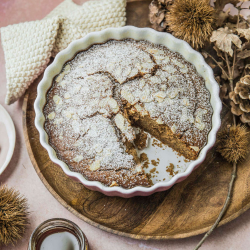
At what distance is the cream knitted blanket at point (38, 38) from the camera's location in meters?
2.35

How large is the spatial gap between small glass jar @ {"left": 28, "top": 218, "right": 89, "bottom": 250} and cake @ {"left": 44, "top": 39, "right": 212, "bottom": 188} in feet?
1.15

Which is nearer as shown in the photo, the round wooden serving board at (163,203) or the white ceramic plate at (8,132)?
the round wooden serving board at (163,203)

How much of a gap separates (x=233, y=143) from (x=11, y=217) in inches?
62.3

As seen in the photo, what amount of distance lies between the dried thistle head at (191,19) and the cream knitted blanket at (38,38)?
0.52 meters

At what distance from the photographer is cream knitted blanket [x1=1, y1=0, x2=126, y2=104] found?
7.72ft

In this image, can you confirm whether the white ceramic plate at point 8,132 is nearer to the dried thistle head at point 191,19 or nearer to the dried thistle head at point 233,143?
the dried thistle head at point 191,19

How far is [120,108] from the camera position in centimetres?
219

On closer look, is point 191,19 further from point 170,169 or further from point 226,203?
point 226,203

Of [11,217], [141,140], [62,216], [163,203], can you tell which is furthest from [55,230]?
[141,140]

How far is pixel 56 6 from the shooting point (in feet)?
9.15

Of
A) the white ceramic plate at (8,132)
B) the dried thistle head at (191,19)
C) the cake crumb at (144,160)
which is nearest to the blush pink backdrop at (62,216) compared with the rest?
the white ceramic plate at (8,132)

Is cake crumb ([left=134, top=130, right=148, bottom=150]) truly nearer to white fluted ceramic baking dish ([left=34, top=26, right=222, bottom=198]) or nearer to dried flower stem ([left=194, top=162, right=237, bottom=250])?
white fluted ceramic baking dish ([left=34, top=26, right=222, bottom=198])

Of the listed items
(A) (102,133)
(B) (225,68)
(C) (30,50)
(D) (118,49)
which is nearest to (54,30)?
(C) (30,50)

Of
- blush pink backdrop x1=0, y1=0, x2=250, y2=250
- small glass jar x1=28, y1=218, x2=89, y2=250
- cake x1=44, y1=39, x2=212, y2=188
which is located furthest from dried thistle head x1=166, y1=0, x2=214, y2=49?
small glass jar x1=28, y1=218, x2=89, y2=250
